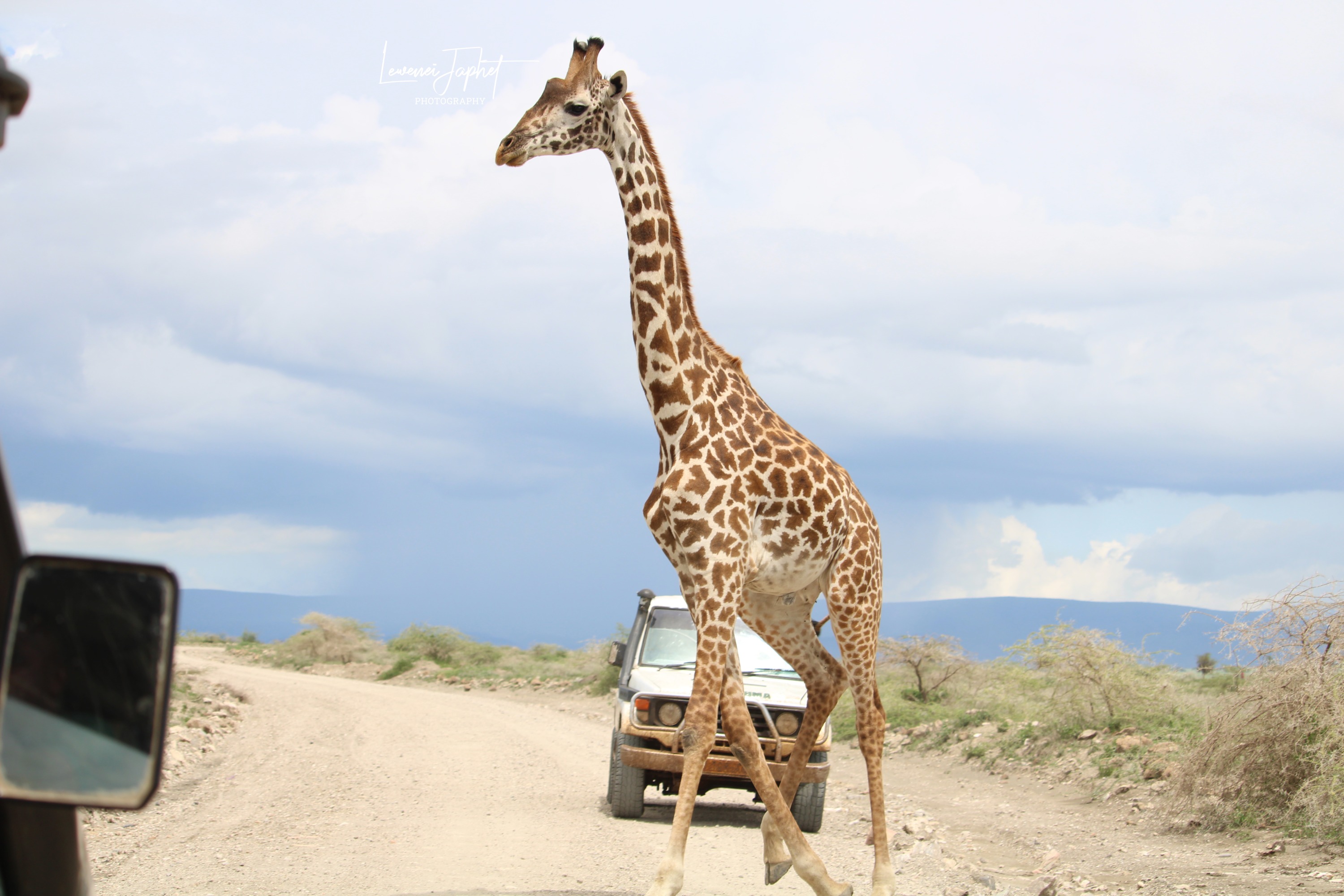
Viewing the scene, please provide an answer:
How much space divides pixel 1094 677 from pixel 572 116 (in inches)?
432

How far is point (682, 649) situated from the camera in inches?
382

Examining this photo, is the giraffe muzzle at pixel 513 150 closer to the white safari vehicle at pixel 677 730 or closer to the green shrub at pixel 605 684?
the white safari vehicle at pixel 677 730

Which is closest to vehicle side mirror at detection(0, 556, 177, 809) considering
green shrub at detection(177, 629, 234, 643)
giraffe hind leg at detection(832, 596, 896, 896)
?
giraffe hind leg at detection(832, 596, 896, 896)

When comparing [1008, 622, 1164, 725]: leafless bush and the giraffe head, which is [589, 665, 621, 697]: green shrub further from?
the giraffe head

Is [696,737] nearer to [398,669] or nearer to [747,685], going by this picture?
[747,685]

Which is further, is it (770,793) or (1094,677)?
(1094,677)

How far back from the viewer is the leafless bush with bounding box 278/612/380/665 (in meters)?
33.8

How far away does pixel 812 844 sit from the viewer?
8.48 m

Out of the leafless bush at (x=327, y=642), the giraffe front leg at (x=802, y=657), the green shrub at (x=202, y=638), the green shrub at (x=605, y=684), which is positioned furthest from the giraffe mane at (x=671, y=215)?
the green shrub at (x=202, y=638)

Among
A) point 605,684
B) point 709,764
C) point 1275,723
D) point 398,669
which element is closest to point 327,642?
point 398,669

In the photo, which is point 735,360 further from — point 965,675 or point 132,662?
point 965,675

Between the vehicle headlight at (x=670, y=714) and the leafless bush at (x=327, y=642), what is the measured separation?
27.3m

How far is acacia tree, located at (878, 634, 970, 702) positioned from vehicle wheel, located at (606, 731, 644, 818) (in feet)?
40.1

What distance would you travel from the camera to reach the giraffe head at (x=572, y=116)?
5645 millimetres
